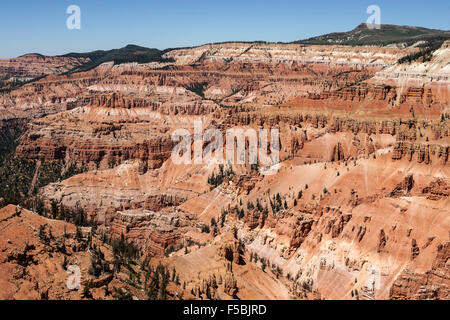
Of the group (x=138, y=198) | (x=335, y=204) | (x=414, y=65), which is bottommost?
(x=138, y=198)

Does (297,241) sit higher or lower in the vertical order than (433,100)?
lower

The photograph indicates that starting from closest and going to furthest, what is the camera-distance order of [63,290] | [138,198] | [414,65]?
1. [63,290]
2. [138,198]
3. [414,65]

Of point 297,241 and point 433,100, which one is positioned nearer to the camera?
point 297,241

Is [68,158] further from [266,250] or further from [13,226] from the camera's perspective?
[13,226]

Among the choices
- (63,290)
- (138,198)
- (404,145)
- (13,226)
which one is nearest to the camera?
(63,290)
